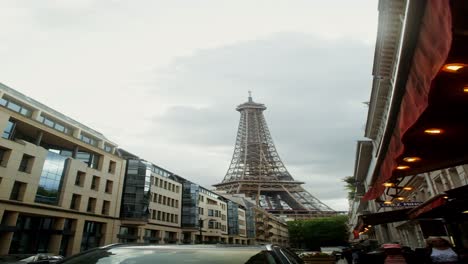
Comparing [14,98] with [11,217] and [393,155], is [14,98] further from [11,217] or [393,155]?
[393,155]

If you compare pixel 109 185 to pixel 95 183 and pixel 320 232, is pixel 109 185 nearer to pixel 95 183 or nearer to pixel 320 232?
pixel 95 183

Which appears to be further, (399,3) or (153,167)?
(153,167)

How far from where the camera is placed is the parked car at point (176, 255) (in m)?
2.92

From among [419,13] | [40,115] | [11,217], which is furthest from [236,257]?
[40,115]

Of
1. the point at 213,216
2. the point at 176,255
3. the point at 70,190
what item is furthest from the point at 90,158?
the point at 176,255

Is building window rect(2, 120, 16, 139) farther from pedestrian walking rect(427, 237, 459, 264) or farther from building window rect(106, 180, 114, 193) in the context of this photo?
pedestrian walking rect(427, 237, 459, 264)

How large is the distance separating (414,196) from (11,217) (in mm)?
34433

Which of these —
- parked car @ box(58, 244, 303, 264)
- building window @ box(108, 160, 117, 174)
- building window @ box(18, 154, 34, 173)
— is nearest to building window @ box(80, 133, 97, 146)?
building window @ box(108, 160, 117, 174)

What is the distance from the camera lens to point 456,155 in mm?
8047

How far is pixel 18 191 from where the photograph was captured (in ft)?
98.7

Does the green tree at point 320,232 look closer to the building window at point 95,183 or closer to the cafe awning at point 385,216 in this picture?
the building window at point 95,183

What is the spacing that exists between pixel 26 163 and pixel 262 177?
96.4m

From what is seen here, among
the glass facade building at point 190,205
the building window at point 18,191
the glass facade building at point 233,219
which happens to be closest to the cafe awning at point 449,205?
the building window at point 18,191

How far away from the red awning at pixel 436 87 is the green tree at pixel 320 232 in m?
87.1
